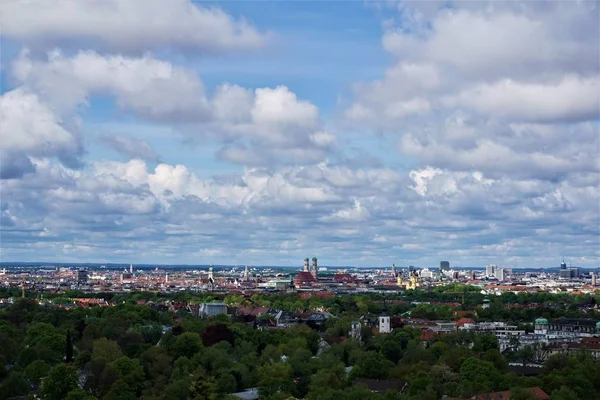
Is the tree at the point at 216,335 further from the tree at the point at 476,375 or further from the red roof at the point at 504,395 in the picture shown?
the red roof at the point at 504,395

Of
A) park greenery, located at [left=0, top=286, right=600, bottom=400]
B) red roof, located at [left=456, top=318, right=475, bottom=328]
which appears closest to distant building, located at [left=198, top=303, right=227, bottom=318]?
red roof, located at [left=456, top=318, right=475, bottom=328]

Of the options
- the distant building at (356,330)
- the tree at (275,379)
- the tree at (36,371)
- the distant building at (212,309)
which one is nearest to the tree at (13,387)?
the tree at (36,371)

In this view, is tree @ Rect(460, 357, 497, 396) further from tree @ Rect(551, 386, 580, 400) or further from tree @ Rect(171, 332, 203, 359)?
tree @ Rect(171, 332, 203, 359)

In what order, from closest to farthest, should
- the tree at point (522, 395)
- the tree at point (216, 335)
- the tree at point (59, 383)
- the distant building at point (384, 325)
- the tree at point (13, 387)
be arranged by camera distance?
the tree at point (522, 395) < the tree at point (59, 383) < the tree at point (13, 387) < the tree at point (216, 335) < the distant building at point (384, 325)

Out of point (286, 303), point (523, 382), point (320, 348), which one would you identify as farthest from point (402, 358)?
point (286, 303)

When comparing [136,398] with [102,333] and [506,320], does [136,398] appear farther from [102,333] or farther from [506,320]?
[506,320]

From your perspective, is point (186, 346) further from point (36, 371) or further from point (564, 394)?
point (564, 394)

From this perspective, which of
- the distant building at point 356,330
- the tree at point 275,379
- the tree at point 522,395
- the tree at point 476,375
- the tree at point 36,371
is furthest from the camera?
the distant building at point 356,330

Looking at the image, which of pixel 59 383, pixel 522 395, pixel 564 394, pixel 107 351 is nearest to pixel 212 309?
pixel 107 351

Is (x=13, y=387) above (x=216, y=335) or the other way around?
the other way around
